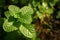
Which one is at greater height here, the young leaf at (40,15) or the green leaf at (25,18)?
the green leaf at (25,18)

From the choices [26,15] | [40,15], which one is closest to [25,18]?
[26,15]

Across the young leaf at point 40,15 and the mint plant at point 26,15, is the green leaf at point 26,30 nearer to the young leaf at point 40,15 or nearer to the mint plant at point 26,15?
the mint plant at point 26,15

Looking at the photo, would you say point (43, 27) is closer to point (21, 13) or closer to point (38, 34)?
point (38, 34)

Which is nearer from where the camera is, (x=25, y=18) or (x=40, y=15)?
(x=25, y=18)

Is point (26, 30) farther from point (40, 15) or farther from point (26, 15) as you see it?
point (40, 15)

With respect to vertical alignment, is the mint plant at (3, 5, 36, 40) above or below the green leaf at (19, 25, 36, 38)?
above

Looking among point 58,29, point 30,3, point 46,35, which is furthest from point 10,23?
point 58,29

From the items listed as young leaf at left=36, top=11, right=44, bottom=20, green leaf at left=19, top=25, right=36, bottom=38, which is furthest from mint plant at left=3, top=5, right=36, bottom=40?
young leaf at left=36, top=11, right=44, bottom=20

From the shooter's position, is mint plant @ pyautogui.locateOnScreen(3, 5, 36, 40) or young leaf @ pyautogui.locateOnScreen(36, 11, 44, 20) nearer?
mint plant @ pyautogui.locateOnScreen(3, 5, 36, 40)

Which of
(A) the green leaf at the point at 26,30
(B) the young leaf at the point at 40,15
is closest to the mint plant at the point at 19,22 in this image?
(A) the green leaf at the point at 26,30

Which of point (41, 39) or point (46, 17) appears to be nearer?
point (41, 39)

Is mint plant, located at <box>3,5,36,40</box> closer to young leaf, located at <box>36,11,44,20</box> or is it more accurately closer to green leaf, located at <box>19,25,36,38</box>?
green leaf, located at <box>19,25,36,38</box>
